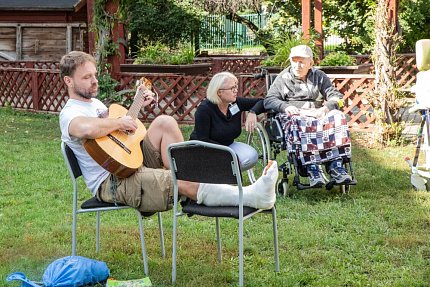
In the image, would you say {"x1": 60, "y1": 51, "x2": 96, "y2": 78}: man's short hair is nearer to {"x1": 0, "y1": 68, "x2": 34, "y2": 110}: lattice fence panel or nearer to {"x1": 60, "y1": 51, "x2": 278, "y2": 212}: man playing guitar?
{"x1": 60, "y1": 51, "x2": 278, "y2": 212}: man playing guitar

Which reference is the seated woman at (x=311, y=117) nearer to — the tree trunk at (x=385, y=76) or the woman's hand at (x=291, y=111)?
the woman's hand at (x=291, y=111)

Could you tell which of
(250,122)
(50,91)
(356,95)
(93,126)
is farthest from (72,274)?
(50,91)

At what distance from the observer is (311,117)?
7707 millimetres

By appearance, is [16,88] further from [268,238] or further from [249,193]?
[249,193]

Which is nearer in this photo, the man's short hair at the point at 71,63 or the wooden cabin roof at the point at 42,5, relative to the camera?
the man's short hair at the point at 71,63

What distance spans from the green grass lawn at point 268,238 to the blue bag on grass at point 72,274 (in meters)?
0.20

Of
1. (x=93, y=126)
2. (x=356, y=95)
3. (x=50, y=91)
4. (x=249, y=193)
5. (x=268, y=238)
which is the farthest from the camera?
(x=50, y=91)

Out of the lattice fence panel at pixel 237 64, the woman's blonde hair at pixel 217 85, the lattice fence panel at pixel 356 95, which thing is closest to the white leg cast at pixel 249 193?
the woman's blonde hair at pixel 217 85

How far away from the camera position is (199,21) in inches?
998

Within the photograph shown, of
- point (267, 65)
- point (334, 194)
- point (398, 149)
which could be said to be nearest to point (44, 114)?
point (267, 65)

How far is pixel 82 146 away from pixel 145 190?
0.53 metres

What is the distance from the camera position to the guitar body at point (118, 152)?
5.11 m

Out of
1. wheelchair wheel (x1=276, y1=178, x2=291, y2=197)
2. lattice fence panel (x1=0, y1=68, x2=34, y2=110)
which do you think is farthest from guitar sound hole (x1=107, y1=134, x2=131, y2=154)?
lattice fence panel (x1=0, y1=68, x2=34, y2=110)

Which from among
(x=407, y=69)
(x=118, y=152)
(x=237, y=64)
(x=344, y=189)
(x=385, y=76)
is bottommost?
(x=344, y=189)
